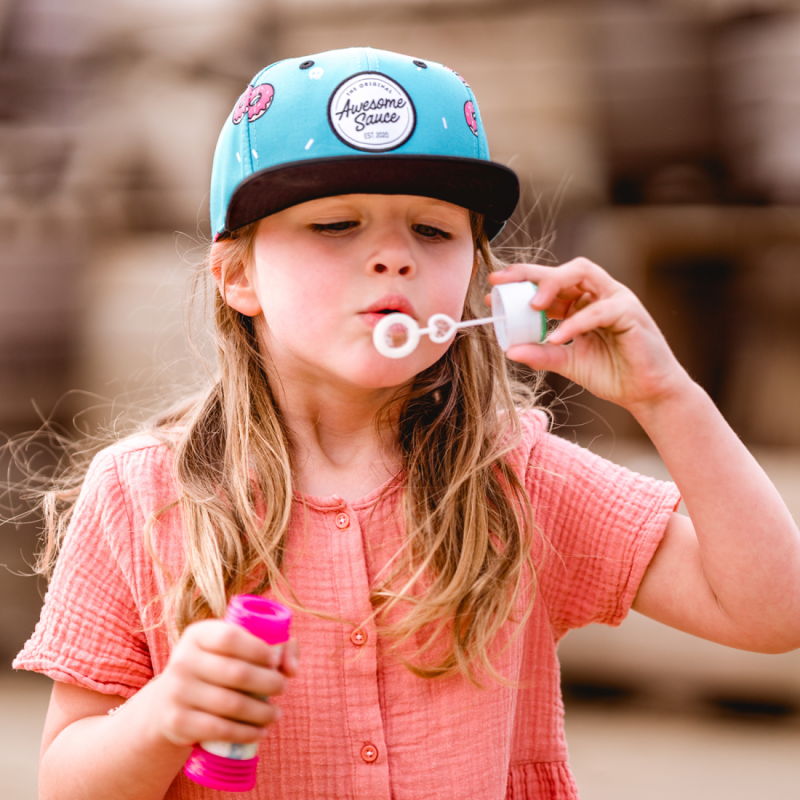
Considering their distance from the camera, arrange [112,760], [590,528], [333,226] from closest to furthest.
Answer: [112,760] < [333,226] < [590,528]

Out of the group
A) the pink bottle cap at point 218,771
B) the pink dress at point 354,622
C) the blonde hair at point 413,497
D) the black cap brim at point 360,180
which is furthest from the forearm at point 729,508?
the pink bottle cap at point 218,771

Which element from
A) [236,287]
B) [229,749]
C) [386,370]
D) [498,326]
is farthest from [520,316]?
[229,749]

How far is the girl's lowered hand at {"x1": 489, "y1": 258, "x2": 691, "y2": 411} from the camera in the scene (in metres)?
0.85

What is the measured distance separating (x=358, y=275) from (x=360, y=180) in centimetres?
10

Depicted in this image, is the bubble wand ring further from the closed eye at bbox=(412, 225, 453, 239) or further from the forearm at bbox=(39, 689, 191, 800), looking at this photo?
the forearm at bbox=(39, 689, 191, 800)

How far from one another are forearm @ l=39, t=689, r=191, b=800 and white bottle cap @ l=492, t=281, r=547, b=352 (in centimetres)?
52

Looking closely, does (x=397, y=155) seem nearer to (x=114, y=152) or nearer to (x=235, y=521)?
(x=235, y=521)

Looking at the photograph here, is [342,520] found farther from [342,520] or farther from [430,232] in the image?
[430,232]

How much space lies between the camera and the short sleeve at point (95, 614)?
92 cm

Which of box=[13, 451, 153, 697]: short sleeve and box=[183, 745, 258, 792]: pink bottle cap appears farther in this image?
box=[13, 451, 153, 697]: short sleeve

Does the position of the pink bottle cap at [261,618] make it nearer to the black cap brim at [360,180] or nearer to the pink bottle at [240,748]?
the pink bottle at [240,748]

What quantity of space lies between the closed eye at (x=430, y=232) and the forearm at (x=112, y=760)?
0.57 meters

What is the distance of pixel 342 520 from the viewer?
38.9 inches

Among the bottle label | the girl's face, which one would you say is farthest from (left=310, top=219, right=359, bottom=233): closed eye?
the bottle label
